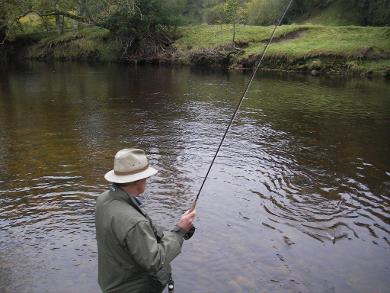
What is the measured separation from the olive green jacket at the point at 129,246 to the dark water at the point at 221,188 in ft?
7.88

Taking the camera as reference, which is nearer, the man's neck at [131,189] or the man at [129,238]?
the man at [129,238]

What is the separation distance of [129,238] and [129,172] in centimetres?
49

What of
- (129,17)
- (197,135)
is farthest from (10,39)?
(197,135)

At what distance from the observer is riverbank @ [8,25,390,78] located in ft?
107

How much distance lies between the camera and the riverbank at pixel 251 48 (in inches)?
1284

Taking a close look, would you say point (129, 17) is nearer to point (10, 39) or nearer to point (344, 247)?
point (10, 39)

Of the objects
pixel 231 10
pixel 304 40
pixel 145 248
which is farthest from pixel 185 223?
pixel 231 10

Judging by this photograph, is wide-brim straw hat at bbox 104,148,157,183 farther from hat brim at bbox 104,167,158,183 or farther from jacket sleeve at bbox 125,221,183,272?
jacket sleeve at bbox 125,221,183,272

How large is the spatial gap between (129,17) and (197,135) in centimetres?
2903

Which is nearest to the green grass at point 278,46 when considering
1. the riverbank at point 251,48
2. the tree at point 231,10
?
the riverbank at point 251,48

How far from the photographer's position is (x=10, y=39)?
4650 centimetres

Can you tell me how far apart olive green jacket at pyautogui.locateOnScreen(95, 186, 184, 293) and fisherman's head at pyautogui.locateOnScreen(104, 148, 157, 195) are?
80 millimetres

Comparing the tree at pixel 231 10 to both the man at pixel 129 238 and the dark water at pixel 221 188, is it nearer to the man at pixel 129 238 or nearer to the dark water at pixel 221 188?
the dark water at pixel 221 188

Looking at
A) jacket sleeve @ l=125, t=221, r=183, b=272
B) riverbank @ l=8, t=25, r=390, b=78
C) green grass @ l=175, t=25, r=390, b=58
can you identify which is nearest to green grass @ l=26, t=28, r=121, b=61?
riverbank @ l=8, t=25, r=390, b=78
